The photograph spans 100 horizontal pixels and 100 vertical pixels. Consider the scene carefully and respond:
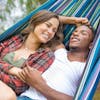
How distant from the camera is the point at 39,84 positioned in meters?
2.45

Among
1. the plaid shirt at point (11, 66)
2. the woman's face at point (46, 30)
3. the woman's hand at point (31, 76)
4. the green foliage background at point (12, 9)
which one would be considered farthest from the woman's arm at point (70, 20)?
the green foliage background at point (12, 9)

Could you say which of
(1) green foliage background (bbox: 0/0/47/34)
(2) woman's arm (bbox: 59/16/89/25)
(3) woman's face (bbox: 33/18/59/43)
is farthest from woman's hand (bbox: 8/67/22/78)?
(1) green foliage background (bbox: 0/0/47/34)

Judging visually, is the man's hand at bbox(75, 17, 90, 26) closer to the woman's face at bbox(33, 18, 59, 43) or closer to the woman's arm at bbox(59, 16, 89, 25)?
the woman's arm at bbox(59, 16, 89, 25)

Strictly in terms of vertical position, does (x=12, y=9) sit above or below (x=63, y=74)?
below

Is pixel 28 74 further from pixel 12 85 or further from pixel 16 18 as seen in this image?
pixel 16 18

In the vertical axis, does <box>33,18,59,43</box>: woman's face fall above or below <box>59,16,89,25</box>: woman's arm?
above

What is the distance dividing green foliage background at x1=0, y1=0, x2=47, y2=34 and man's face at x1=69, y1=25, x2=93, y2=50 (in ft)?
13.4

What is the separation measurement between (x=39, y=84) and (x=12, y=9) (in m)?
4.83

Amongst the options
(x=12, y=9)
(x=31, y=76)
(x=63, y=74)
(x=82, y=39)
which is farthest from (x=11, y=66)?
(x=12, y=9)

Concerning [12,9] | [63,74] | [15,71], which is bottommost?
[12,9]

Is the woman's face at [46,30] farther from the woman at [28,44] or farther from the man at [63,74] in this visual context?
the man at [63,74]

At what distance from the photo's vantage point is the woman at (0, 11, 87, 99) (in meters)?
2.54

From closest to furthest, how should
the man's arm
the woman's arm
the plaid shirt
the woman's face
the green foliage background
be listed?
the man's arm < the plaid shirt < the woman's face < the woman's arm < the green foliage background

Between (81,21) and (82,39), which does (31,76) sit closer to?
(82,39)
